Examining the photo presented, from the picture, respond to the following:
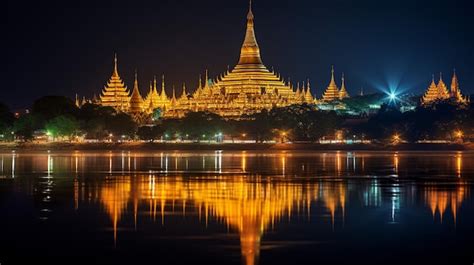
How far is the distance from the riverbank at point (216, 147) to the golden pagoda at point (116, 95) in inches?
1066

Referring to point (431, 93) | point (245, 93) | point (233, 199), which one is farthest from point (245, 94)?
point (233, 199)

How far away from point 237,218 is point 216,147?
249 ft

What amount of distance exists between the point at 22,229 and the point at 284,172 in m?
27.7

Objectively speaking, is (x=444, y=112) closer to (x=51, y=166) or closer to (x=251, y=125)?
(x=251, y=125)

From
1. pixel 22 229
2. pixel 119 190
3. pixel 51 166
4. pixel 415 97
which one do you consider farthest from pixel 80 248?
pixel 415 97

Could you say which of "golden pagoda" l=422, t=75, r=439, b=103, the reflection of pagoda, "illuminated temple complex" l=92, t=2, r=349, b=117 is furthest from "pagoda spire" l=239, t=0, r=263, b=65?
the reflection of pagoda

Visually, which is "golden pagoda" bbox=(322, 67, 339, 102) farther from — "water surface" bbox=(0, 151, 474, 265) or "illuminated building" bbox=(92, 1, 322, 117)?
"water surface" bbox=(0, 151, 474, 265)

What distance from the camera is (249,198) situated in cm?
3950

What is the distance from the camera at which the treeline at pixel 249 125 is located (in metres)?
107

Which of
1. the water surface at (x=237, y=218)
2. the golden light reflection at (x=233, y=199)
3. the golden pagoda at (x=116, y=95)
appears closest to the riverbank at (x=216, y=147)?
the golden pagoda at (x=116, y=95)

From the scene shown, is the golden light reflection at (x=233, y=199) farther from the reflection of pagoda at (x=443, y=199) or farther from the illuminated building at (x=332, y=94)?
the illuminated building at (x=332, y=94)

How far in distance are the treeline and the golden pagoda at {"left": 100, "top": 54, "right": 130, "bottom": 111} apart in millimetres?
18783

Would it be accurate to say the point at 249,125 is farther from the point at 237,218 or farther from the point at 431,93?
the point at 237,218

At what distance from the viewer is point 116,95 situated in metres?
141
